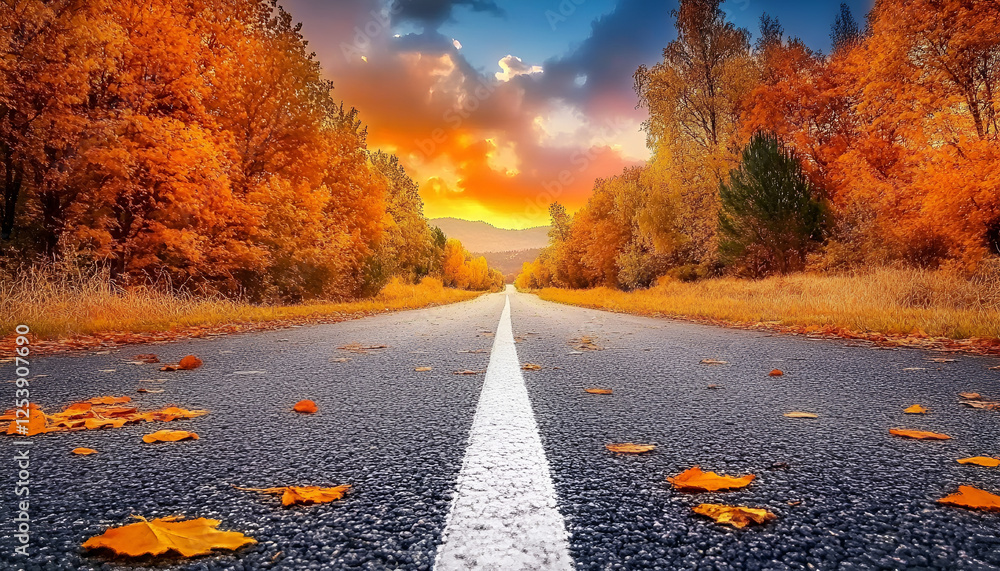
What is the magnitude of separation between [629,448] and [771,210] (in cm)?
1875

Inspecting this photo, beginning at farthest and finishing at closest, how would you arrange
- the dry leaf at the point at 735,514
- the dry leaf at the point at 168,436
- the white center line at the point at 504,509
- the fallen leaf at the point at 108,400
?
the fallen leaf at the point at 108,400, the dry leaf at the point at 168,436, the dry leaf at the point at 735,514, the white center line at the point at 504,509

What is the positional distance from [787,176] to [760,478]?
1970 cm

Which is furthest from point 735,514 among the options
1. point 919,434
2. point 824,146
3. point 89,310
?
point 824,146

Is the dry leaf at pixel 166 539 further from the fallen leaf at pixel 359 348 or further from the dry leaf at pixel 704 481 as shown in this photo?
the fallen leaf at pixel 359 348

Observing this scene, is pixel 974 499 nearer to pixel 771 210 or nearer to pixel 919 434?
pixel 919 434

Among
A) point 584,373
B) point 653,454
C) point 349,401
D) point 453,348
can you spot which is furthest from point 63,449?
point 453,348

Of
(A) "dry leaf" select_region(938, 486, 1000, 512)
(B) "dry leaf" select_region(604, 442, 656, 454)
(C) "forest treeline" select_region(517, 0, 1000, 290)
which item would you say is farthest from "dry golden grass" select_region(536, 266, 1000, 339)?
(B) "dry leaf" select_region(604, 442, 656, 454)

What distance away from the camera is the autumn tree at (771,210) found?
57.5 ft

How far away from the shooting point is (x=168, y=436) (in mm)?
1749

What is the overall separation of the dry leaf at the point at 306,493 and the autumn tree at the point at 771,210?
19284 mm

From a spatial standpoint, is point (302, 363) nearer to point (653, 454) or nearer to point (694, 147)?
point (653, 454)

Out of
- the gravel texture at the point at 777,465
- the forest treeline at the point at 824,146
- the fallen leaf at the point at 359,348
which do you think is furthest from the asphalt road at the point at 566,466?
the forest treeline at the point at 824,146

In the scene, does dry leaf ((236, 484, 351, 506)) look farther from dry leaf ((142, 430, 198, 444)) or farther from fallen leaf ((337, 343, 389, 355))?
fallen leaf ((337, 343, 389, 355))

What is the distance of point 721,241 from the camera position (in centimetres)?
2039
